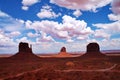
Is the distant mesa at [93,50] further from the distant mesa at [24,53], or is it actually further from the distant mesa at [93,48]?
the distant mesa at [24,53]

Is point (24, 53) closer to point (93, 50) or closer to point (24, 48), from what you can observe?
point (24, 48)

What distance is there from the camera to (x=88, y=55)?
113 m

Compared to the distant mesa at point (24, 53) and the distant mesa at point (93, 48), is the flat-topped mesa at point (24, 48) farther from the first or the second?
the distant mesa at point (93, 48)

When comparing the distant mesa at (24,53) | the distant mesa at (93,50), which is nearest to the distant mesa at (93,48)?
the distant mesa at (93,50)

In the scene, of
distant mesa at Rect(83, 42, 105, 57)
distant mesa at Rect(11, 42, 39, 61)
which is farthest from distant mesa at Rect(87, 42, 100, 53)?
distant mesa at Rect(11, 42, 39, 61)

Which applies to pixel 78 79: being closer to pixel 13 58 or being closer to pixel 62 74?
pixel 62 74

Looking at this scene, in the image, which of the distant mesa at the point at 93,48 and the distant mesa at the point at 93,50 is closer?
the distant mesa at the point at 93,50

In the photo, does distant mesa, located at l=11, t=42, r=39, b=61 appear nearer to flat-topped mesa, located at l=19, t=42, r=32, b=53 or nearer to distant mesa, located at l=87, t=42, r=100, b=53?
flat-topped mesa, located at l=19, t=42, r=32, b=53

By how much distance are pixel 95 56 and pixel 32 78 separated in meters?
67.7

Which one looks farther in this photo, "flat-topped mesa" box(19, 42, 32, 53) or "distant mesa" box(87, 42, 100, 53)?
"distant mesa" box(87, 42, 100, 53)

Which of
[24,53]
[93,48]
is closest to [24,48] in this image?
[24,53]

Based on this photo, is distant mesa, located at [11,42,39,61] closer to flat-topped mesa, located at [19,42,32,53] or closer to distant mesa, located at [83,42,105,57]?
flat-topped mesa, located at [19,42,32,53]

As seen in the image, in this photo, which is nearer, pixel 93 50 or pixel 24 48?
pixel 24 48

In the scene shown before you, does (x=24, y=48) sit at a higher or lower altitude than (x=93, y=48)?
higher
